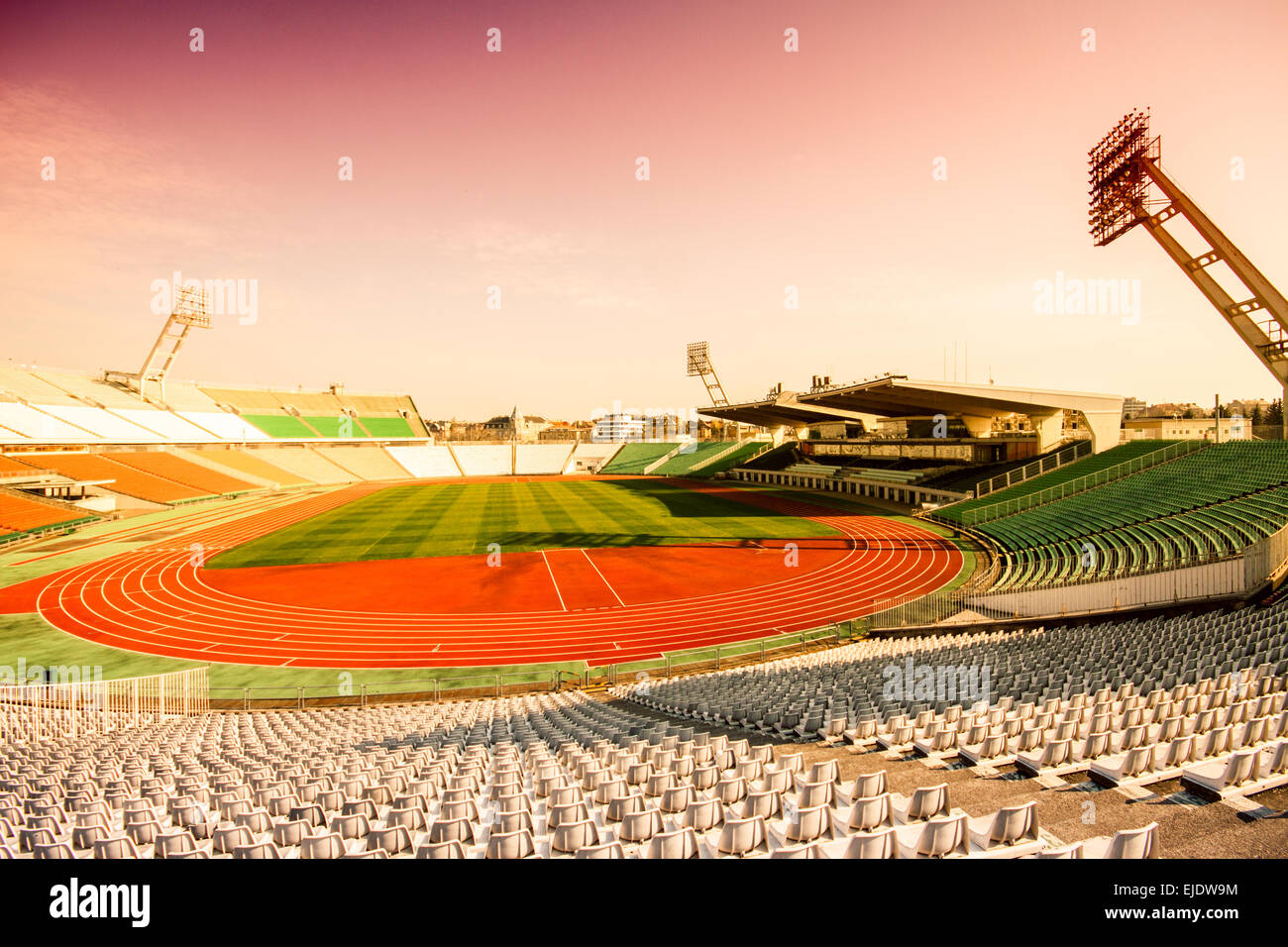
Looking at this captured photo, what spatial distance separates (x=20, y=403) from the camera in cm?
5897

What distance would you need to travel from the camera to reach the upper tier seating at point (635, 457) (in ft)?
316

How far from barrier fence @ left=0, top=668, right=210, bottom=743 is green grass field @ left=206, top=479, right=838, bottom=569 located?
17097 mm

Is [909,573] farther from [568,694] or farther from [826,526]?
[568,694]

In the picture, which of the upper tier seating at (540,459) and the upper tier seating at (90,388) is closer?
the upper tier seating at (90,388)

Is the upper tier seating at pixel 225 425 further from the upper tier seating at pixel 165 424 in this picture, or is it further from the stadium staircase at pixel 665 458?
the stadium staircase at pixel 665 458

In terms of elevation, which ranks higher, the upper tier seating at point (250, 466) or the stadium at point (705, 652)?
the upper tier seating at point (250, 466)

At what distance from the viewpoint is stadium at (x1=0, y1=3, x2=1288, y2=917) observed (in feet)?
20.4

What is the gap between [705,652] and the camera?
1978 centimetres

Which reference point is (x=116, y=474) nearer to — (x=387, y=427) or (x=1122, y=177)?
(x=387, y=427)

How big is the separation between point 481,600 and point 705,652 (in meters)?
10.9

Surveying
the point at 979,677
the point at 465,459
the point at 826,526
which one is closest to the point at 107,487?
the point at 465,459

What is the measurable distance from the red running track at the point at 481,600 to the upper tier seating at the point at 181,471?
28.5 metres

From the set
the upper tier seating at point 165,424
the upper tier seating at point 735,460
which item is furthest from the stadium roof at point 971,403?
the upper tier seating at point 165,424

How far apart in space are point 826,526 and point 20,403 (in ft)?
246
